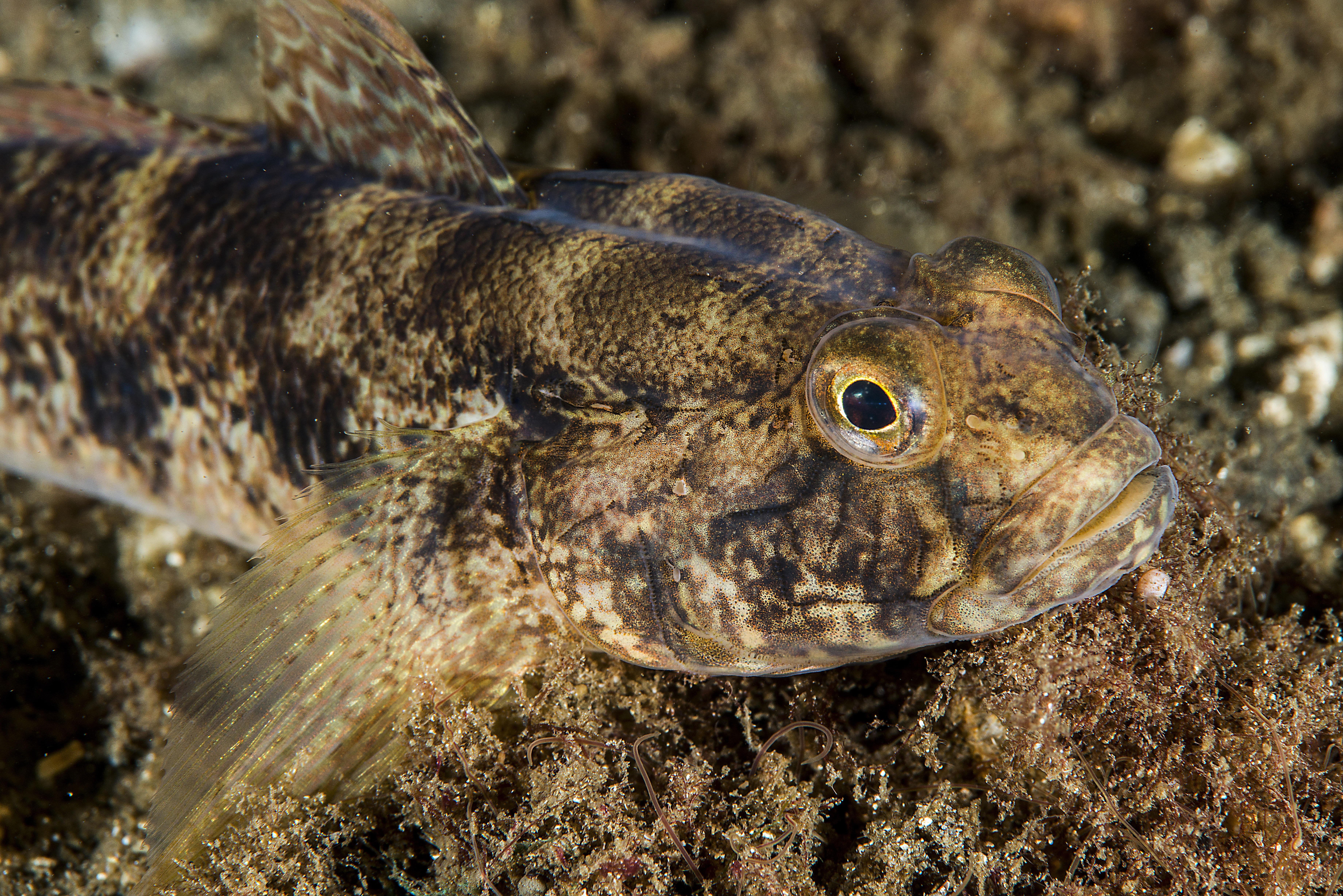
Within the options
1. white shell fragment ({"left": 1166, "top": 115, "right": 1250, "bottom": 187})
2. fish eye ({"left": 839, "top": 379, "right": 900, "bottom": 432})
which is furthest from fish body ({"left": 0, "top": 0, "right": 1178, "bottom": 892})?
white shell fragment ({"left": 1166, "top": 115, "right": 1250, "bottom": 187})

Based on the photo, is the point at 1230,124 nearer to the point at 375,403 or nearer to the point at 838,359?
the point at 838,359

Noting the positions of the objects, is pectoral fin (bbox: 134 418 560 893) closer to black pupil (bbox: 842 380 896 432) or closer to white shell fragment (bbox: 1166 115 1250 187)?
black pupil (bbox: 842 380 896 432)

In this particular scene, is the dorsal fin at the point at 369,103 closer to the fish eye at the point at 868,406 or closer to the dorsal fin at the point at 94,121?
the dorsal fin at the point at 94,121

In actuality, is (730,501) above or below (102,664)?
above

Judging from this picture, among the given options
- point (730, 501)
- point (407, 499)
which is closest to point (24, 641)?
point (407, 499)

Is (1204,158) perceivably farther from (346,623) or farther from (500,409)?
(346,623)

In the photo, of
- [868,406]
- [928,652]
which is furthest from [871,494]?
[928,652]
